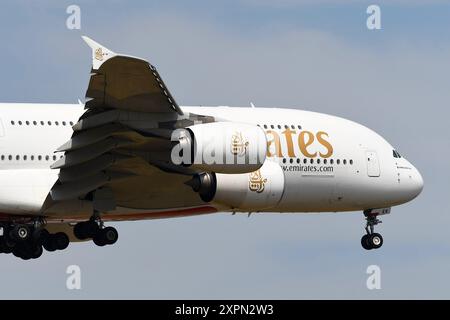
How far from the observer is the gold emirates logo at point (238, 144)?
4197 centimetres

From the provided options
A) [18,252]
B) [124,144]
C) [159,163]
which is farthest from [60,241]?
[124,144]

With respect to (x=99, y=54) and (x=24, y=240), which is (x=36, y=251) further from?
(x=99, y=54)

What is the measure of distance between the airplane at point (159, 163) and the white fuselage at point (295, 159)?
0.03m

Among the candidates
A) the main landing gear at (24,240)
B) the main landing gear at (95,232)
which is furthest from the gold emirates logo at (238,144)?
the main landing gear at (24,240)

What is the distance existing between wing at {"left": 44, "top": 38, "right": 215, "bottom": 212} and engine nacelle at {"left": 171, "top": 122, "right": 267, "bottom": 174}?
631 mm

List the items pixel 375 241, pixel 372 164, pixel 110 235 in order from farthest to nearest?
pixel 375 241 → pixel 372 164 → pixel 110 235

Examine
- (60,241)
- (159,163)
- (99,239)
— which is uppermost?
(159,163)

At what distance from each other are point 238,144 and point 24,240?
7.78 m

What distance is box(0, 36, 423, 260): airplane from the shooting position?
137ft

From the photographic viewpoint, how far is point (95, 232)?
151 ft

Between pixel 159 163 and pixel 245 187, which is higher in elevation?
pixel 159 163

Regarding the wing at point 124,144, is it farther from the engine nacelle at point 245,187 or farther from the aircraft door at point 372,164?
the aircraft door at point 372,164

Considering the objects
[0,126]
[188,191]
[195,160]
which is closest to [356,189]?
[188,191]

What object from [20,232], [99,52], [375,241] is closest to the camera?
[99,52]
